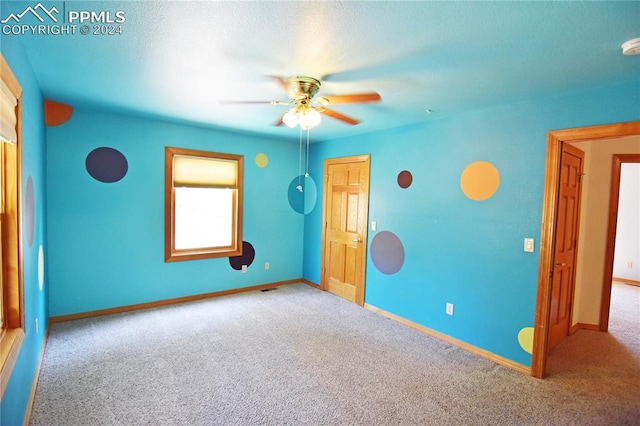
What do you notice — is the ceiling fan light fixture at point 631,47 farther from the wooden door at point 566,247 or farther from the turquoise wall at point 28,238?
the turquoise wall at point 28,238

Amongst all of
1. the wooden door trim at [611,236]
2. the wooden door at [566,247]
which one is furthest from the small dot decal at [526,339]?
the wooden door trim at [611,236]

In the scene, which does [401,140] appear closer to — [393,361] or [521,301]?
[521,301]

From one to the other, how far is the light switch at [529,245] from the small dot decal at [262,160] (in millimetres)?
3452

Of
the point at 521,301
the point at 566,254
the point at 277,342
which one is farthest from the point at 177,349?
the point at 566,254

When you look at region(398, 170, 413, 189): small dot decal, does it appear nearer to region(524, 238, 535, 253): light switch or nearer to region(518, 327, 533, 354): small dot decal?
region(524, 238, 535, 253): light switch

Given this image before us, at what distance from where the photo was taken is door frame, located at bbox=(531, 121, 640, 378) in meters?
2.60

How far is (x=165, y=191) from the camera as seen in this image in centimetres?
405

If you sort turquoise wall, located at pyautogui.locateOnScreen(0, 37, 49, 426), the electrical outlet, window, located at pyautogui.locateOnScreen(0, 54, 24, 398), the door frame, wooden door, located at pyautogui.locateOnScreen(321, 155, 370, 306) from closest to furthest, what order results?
turquoise wall, located at pyautogui.locateOnScreen(0, 37, 49, 426), window, located at pyautogui.locateOnScreen(0, 54, 24, 398), the door frame, the electrical outlet, wooden door, located at pyautogui.locateOnScreen(321, 155, 370, 306)

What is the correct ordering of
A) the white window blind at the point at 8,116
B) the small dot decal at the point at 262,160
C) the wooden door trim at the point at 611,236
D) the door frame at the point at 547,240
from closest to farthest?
the white window blind at the point at 8,116, the door frame at the point at 547,240, the wooden door trim at the point at 611,236, the small dot decal at the point at 262,160

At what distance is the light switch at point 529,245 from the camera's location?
273 cm

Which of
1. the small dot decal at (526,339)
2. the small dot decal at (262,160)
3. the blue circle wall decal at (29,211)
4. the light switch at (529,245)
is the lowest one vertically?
the small dot decal at (526,339)

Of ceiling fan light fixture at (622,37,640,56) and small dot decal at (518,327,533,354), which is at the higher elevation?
ceiling fan light fixture at (622,37,640,56)

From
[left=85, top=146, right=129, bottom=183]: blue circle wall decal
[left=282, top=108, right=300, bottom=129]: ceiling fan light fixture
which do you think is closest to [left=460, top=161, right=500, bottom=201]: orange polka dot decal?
[left=282, top=108, right=300, bottom=129]: ceiling fan light fixture

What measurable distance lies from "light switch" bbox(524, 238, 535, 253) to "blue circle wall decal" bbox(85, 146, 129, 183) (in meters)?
4.18
